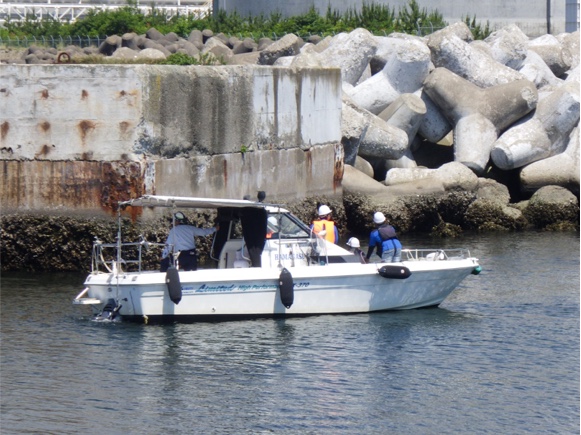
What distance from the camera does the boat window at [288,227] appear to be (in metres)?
19.0

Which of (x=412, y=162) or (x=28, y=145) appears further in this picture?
(x=412, y=162)

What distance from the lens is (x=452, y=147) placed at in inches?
1254

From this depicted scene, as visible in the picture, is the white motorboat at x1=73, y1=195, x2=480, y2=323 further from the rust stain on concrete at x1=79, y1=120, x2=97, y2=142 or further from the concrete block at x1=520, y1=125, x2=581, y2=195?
the concrete block at x1=520, y1=125, x2=581, y2=195

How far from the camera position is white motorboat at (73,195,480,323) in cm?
1772

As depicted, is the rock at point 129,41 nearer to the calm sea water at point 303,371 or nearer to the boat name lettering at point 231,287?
the calm sea water at point 303,371

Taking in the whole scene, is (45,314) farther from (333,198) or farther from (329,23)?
(329,23)

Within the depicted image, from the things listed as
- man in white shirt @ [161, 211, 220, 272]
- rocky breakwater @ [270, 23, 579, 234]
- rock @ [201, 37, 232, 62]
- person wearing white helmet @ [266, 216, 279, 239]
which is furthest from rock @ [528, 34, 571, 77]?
man in white shirt @ [161, 211, 220, 272]

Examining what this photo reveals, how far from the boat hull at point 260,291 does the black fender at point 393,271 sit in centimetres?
6

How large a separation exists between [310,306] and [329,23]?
27.6 m

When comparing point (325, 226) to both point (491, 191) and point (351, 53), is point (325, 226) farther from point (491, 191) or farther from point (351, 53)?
Result: point (351, 53)

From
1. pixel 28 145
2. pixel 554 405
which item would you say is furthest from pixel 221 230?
pixel 554 405

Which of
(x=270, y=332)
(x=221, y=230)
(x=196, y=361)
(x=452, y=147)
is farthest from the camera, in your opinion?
(x=452, y=147)

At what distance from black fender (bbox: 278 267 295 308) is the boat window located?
3.86 feet

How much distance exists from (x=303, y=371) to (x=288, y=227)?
3901 mm
